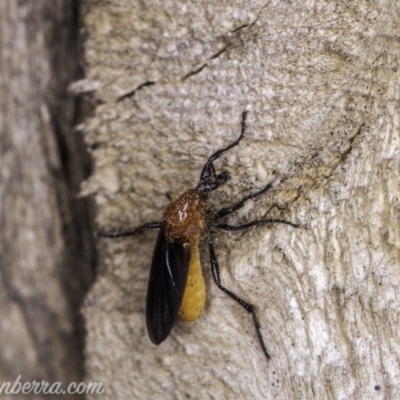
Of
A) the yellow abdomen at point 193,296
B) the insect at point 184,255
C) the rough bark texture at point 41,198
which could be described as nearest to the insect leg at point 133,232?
the insect at point 184,255

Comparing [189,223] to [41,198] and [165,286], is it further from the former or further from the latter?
[41,198]

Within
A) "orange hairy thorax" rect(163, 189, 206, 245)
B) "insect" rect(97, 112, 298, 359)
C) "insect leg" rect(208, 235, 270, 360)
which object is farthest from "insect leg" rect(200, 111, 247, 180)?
"insect leg" rect(208, 235, 270, 360)

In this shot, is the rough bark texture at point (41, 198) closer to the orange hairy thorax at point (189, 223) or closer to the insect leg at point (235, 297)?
the orange hairy thorax at point (189, 223)

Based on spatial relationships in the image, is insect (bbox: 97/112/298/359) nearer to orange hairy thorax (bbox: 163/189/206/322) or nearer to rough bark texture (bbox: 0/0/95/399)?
orange hairy thorax (bbox: 163/189/206/322)

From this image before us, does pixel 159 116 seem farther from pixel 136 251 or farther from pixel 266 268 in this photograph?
pixel 266 268

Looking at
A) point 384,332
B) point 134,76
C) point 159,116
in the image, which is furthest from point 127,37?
point 384,332

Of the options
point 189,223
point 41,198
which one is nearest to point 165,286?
point 189,223
